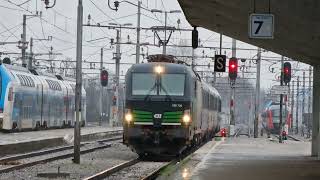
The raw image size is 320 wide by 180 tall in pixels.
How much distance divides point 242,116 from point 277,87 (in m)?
110

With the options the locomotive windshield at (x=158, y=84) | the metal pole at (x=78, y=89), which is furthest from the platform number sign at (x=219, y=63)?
the metal pole at (x=78, y=89)

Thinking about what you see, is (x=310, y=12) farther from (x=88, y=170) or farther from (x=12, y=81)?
(x=12, y=81)

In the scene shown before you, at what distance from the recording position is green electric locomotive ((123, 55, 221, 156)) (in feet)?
74.6

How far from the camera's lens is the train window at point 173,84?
923 inches

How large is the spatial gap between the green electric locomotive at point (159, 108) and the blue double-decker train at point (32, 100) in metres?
13.1

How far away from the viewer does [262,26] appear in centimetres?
1468

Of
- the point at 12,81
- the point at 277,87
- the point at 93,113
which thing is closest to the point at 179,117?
the point at 277,87

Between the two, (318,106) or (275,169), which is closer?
(275,169)

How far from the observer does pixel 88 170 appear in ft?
62.4

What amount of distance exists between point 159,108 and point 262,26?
28.5 ft

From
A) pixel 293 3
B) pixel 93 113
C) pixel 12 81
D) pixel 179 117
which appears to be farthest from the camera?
pixel 93 113

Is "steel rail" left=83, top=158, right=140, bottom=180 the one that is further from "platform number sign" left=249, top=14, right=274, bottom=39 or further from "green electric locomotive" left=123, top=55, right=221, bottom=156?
"platform number sign" left=249, top=14, right=274, bottom=39

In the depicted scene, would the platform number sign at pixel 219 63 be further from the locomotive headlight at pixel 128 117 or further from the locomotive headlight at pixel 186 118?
the locomotive headlight at pixel 128 117

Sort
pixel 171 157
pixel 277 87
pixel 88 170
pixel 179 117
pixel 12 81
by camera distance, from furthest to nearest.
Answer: pixel 12 81, pixel 277 87, pixel 171 157, pixel 179 117, pixel 88 170
